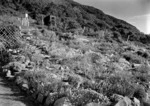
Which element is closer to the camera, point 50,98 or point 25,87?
point 50,98

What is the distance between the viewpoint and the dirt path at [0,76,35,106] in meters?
5.17

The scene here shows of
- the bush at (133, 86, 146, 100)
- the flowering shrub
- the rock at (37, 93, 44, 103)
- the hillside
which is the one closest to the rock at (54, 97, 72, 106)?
the hillside

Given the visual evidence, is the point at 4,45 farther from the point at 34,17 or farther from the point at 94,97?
the point at 34,17

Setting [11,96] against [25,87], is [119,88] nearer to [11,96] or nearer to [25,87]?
[25,87]

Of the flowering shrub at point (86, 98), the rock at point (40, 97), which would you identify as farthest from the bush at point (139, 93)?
the rock at point (40, 97)

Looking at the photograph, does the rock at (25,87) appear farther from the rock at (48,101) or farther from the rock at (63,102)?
the rock at (63,102)

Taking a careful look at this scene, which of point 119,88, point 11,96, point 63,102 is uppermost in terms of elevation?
point 119,88

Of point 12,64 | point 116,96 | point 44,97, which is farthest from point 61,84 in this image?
point 12,64

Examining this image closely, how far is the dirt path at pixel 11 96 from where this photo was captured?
17.0 ft

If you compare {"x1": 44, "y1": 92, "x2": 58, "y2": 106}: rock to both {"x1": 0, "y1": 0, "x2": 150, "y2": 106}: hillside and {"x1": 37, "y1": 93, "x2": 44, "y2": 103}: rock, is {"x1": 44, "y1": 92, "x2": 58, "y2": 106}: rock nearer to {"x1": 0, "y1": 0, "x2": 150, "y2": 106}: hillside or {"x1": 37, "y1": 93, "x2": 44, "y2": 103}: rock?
{"x1": 0, "y1": 0, "x2": 150, "y2": 106}: hillside

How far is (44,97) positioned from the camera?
5.42m

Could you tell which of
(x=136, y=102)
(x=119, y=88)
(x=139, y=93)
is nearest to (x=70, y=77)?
(x=119, y=88)

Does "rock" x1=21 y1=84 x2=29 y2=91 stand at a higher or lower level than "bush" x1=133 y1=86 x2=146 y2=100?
lower

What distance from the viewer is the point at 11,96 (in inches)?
223
